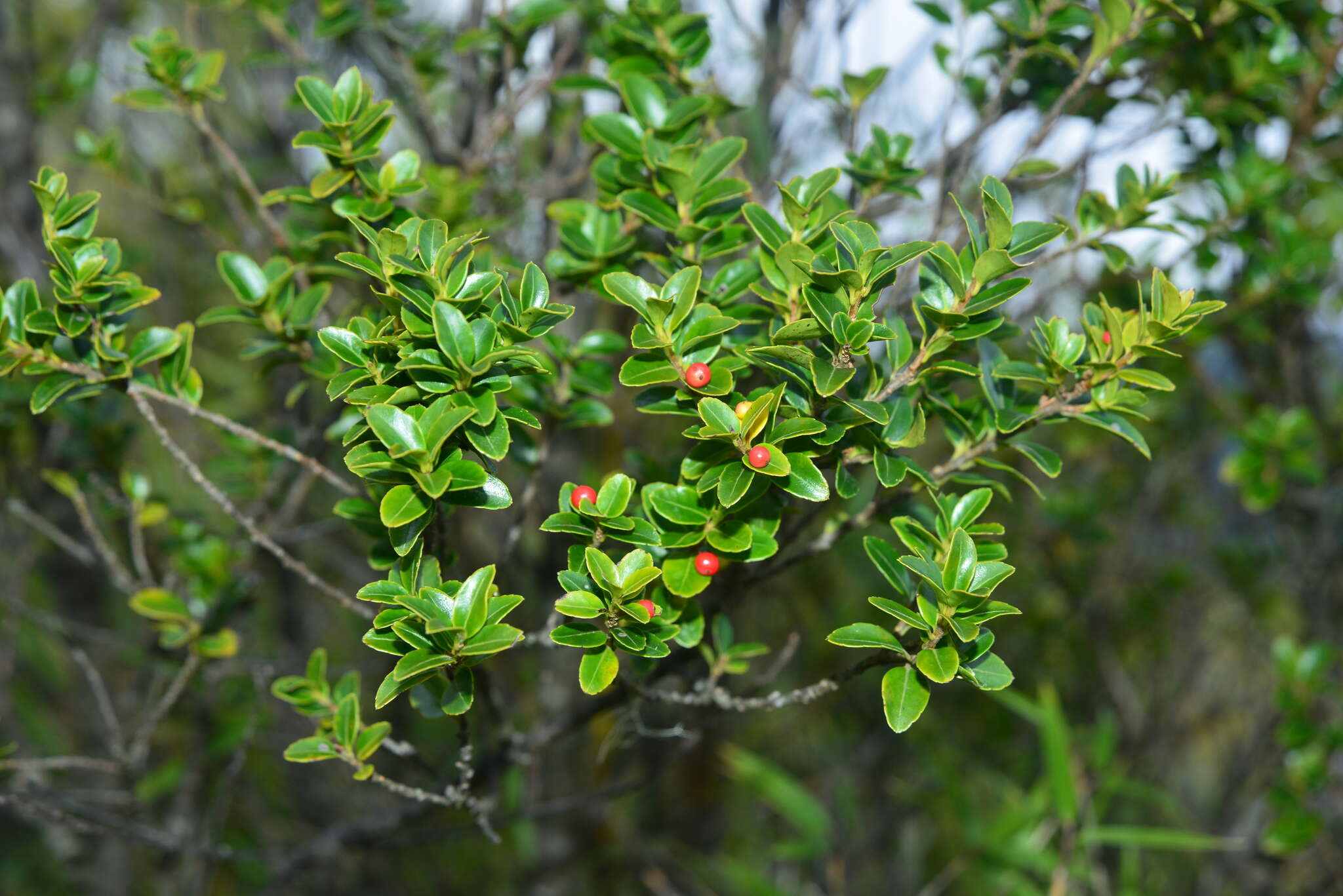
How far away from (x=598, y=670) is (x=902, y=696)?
11.6 inches

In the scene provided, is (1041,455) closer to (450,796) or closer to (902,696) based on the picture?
(902,696)

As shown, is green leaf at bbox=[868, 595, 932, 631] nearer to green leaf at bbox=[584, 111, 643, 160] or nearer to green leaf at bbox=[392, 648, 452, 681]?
green leaf at bbox=[392, 648, 452, 681]

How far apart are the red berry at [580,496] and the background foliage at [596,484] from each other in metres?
0.21

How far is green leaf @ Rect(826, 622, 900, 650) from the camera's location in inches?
33.6

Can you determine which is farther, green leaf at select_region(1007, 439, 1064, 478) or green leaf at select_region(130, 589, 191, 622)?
green leaf at select_region(130, 589, 191, 622)

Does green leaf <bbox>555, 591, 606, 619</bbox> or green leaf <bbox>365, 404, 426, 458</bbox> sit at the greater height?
green leaf <bbox>365, 404, 426, 458</bbox>

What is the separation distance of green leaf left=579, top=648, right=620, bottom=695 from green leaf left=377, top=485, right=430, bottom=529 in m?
0.21

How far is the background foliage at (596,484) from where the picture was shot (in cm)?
140

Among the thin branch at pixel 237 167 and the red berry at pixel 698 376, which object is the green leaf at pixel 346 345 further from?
the thin branch at pixel 237 167

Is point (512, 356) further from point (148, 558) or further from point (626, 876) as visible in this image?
point (626, 876)

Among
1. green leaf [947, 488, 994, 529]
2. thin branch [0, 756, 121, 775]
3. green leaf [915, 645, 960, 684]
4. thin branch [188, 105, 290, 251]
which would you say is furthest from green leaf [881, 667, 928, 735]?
thin branch [0, 756, 121, 775]

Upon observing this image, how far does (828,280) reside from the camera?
851mm

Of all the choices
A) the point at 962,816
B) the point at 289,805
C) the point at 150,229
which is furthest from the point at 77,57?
the point at 962,816

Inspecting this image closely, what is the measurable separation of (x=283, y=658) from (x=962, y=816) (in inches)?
79.9
